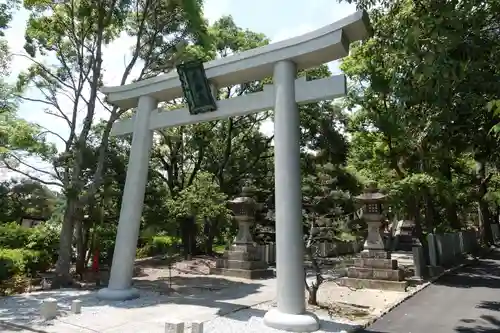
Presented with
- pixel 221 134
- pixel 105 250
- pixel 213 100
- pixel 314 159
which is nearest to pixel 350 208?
pixel 314 159

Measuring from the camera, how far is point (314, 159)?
22188mm

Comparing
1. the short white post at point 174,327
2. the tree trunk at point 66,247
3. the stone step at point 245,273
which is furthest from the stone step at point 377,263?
the tree trunk at point 66,247

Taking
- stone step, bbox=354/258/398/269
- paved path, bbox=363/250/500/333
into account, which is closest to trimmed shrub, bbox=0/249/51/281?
stone step, bbox=354/258/398/269

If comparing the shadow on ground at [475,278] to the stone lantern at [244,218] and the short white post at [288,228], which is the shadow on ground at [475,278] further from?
the short white post at [288,228]

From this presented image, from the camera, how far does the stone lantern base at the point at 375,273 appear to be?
11.3 meters

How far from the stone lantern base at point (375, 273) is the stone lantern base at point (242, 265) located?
3085mm

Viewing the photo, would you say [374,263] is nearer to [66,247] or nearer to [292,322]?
[292,322]

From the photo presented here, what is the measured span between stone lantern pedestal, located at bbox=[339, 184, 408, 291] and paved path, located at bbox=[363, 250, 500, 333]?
930mm

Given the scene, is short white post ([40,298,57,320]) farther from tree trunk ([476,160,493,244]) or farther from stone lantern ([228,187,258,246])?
tree trunk ([476,160,493,244])

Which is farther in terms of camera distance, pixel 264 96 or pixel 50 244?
pixel 50 244

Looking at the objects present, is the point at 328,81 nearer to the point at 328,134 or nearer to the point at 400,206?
the point at 400,206

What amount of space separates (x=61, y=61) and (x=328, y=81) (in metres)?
10.4

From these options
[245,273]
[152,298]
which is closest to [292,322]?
[152,298]

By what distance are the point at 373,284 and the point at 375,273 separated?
1.22 ft
